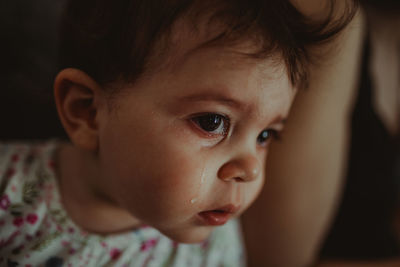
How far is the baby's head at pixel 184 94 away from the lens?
1.48 ft

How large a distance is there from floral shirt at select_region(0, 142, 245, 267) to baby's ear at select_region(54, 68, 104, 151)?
132 millimetres

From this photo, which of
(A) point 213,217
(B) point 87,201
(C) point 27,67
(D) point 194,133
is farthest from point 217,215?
(C) point 27,67

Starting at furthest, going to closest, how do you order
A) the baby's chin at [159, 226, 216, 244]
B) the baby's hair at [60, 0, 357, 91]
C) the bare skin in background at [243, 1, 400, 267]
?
the bare skin in background at [243, 1, 400, 267] < the baby's chin at [159, 226, 216, 244] < the baby's hair at [60, 0, 357, 91]

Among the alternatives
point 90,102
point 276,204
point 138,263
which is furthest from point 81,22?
point 276,204

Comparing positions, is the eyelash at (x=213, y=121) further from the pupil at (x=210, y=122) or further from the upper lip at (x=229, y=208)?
the upper lip at (x=229, y=208)

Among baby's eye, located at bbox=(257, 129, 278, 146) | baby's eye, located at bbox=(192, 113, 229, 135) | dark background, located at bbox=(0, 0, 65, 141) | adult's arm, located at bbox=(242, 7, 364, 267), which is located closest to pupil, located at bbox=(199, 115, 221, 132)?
baby's eye, located at bbox=(192, 113, 229, 135)

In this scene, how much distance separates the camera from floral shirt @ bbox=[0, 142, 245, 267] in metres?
0.56

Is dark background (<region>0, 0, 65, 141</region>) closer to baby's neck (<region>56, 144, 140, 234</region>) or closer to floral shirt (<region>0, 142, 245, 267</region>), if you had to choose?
floral shirt (<region>0, 142, 245, 267</region>)

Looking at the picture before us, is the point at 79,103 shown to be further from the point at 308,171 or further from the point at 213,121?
the point at 308,171

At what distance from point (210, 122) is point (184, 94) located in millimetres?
58

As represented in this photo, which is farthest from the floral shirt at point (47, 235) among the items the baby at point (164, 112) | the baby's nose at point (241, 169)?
the baby's nose at point (241, 169)

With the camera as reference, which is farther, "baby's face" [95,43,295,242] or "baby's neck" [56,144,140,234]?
"baby's neck" [56,144,140,234]

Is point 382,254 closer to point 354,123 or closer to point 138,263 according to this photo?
point 354,123

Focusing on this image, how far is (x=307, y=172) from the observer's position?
79 cm
